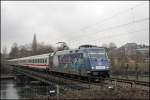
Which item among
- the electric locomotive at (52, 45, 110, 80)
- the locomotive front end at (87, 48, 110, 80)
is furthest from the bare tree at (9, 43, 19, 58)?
the locomotive front end at (87, 48, 110, 80)

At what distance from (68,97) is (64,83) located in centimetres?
551

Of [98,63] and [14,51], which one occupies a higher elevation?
[14,51]

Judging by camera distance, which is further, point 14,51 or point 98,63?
point 14,51

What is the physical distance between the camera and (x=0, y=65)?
115438mm

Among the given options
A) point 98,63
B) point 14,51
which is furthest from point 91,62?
point 14,51

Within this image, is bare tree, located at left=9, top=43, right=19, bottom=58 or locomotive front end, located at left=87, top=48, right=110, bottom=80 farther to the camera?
bare tree, located at left=9, top=43, right=19, bottom=58

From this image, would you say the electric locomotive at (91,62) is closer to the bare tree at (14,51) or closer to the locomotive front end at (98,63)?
the locomotive front end at (98,63)

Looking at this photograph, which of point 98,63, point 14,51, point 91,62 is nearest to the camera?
point 91,62

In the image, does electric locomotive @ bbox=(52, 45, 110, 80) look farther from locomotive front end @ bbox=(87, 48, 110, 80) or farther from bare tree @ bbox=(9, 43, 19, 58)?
bare tree @ bbox=(9, 43, 19, 58)

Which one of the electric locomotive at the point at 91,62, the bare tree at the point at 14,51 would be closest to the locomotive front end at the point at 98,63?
the electric locomotive at the point at 91,62

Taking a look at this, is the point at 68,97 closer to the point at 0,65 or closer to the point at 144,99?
the point at 144,99

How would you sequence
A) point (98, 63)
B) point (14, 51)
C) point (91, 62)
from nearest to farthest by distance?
point (91, 62), point (98, 63), point (14, 51)

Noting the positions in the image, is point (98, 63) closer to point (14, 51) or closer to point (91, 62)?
point (91, 62)

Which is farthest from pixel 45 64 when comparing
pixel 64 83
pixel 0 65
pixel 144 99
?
pixel 0 65
